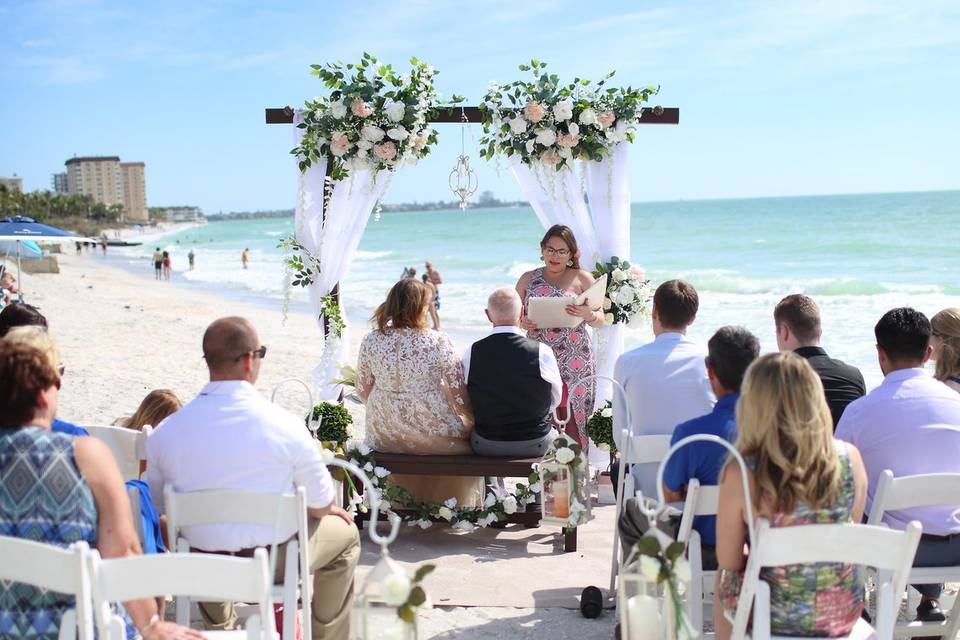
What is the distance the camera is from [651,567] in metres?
2.57

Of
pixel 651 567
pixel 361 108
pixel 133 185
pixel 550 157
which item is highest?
pixel 133 185

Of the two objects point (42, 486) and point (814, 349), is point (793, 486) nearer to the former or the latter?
point (814, 349)

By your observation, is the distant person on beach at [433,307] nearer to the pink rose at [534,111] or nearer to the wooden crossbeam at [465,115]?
the wooden crossbeam at [465,115]

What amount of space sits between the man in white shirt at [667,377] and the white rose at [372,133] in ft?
9.84

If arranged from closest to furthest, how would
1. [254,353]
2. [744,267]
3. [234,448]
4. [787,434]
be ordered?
[787,434] < [234,448] < [254,353] < [744,267]

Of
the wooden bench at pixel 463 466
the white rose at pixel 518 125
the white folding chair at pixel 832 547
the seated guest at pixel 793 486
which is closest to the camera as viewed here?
the white folding chair at pixel 832 547

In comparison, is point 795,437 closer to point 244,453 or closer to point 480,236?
point 244,453

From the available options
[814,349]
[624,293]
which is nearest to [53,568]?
[814,349]

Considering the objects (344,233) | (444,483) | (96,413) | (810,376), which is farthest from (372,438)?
(96,413)

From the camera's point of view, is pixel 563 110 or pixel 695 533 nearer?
pixel 695 533

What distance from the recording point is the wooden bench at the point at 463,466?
5148 mm

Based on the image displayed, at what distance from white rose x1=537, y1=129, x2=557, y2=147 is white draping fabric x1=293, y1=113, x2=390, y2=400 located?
1.20m

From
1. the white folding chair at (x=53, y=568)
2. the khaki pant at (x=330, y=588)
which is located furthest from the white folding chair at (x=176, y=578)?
the khaki pant at (x=330, y=588)

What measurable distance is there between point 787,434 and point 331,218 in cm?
483
